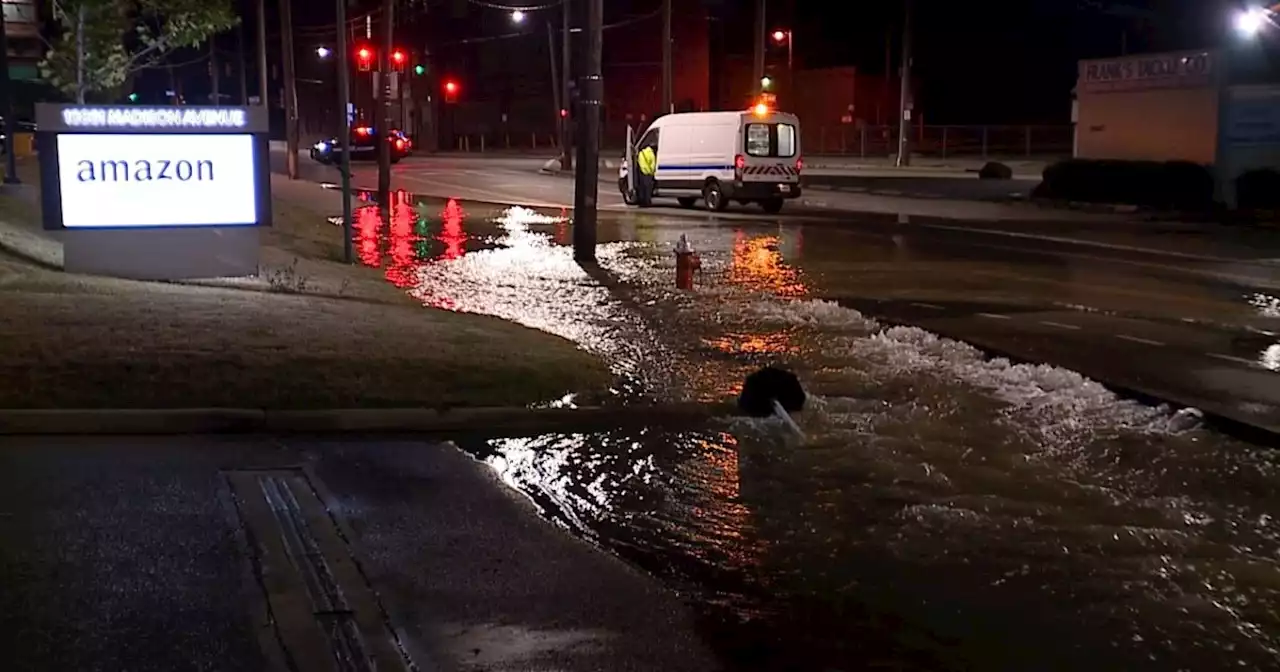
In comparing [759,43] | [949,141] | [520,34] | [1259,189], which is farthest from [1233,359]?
[520,34]

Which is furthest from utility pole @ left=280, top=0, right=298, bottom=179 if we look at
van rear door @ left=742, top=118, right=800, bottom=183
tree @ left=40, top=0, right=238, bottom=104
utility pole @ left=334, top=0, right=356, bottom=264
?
utility pole @ left=334, top=0, right=356, bottom=264

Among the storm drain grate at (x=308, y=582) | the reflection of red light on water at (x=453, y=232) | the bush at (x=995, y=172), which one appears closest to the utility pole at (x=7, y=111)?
the reflection of red light on water at (x=453, y=232)

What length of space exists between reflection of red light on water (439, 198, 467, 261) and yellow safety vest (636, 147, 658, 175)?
15.2ft

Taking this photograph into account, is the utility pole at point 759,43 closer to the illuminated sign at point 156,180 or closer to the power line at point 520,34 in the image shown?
the power line at point 520,34

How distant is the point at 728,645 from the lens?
582cm

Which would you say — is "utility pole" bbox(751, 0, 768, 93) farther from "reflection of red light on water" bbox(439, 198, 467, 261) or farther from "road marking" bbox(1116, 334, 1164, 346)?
"road marking" bbox(1116, 334, 1164, 346)

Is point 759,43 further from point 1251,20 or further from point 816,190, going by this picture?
point 1251,20

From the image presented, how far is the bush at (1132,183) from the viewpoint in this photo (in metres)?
30.9

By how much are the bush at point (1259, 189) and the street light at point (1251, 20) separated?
3009 millimetres

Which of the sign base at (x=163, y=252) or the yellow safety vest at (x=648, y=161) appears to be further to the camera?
the yellow safety vest at (x=648, y=161)

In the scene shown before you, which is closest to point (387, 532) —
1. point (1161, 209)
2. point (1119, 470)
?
point (1119, 470)

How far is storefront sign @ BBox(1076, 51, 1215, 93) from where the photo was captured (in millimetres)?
31578

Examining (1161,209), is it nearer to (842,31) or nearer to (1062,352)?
(1062,352)

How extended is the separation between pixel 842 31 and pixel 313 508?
76.3m
